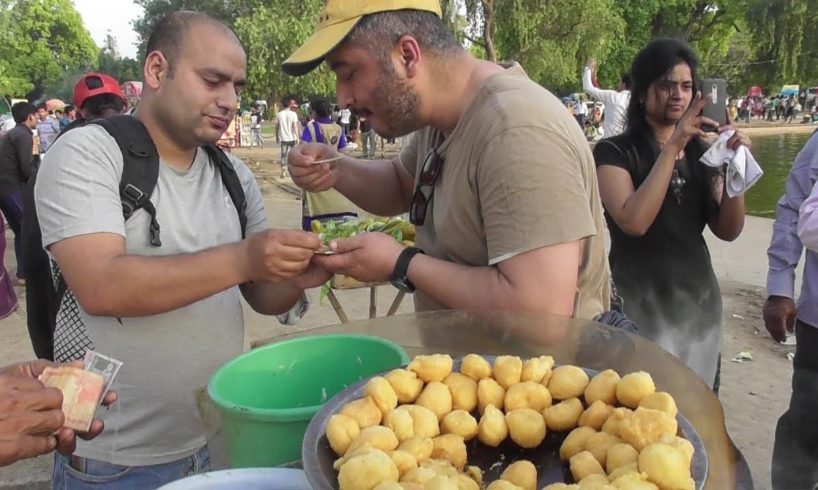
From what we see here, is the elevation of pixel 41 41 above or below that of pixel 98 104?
above

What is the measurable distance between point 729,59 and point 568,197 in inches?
1722

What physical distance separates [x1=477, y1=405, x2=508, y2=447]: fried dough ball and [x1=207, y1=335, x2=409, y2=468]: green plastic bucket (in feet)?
0.94

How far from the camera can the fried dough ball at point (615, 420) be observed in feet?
3.59

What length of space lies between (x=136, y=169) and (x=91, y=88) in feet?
13.1

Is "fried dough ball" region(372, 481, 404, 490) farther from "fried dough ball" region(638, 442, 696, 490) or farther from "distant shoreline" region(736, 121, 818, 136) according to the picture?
"distant shoreline" region(736, 121, 818, 136)

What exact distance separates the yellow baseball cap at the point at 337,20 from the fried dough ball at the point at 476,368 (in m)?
0.93

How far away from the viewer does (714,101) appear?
283cm

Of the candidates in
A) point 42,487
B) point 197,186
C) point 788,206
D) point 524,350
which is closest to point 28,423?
point 197,186

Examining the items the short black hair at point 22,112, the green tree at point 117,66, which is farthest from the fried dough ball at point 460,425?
the green tree at point 117,66

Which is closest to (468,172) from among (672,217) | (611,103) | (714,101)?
(672,217)

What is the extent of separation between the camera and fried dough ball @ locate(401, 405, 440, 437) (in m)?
1.17

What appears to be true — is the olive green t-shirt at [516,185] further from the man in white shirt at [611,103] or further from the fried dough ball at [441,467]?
the man in white shirt at [611,103]

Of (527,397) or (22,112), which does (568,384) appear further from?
(22,112)

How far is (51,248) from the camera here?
163 centimetres
